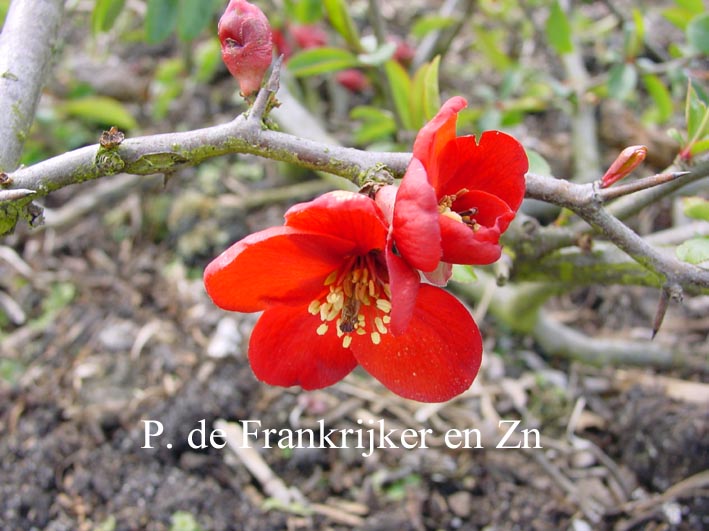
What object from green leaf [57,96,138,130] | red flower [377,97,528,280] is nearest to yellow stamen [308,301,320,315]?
red flower [377,97,528,280]

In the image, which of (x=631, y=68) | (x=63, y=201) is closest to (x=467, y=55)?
(x=631, y=68)

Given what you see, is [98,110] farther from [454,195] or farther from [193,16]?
[454,195]

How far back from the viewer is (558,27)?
200 centimetres

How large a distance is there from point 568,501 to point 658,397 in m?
0.41

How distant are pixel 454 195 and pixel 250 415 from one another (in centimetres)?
107

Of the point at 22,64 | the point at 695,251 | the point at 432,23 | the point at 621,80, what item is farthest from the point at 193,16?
the point at 695,251

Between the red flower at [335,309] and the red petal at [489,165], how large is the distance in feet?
0.46

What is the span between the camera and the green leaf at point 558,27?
198 centimetres

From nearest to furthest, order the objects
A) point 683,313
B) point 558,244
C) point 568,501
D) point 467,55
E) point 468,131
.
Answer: point 558,244, point 568,501, point 683,313, point 468,131, point 467,55

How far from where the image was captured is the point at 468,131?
2.37m

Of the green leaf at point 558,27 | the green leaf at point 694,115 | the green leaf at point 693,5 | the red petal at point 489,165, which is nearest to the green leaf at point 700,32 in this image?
the green leaf at point 693,5

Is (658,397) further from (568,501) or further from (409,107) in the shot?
(409,107)

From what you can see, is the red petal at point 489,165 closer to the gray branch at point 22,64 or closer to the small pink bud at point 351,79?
the gray branch at point 22,64

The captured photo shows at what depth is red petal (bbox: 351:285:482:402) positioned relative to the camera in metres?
0.95
